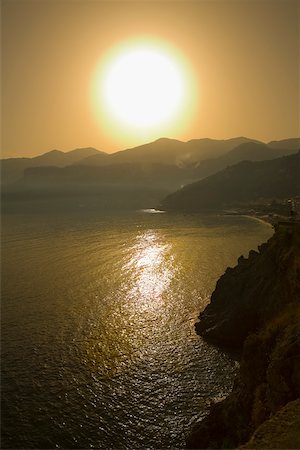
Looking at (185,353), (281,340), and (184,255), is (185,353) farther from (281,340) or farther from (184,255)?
(184,255)

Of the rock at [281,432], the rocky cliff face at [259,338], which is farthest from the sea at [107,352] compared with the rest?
the rock at [281,432]

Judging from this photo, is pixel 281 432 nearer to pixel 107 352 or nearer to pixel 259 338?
pixel 259 338

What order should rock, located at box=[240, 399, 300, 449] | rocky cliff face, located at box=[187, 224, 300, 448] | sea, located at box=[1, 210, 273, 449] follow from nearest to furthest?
rock, located at box=[240, 399, 300, 449] → rocky cliff face, located at box=[187, 224, 300, 448] → sea, located at box=[1, 210, 273, 449]

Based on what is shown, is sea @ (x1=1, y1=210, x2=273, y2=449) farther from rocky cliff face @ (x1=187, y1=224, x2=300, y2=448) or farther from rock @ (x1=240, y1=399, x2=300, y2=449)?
rock @ (x1=240, y1=399, x2=300, y2=449)

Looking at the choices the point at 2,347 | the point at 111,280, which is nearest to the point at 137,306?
the point at 111,280

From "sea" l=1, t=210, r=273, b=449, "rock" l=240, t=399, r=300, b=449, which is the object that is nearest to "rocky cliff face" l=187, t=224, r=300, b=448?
"rock" l=240, t=399, r=300, b=449

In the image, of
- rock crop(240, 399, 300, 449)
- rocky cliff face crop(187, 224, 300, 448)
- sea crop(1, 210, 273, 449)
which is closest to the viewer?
rock crop(240, 399, 300, 449)
